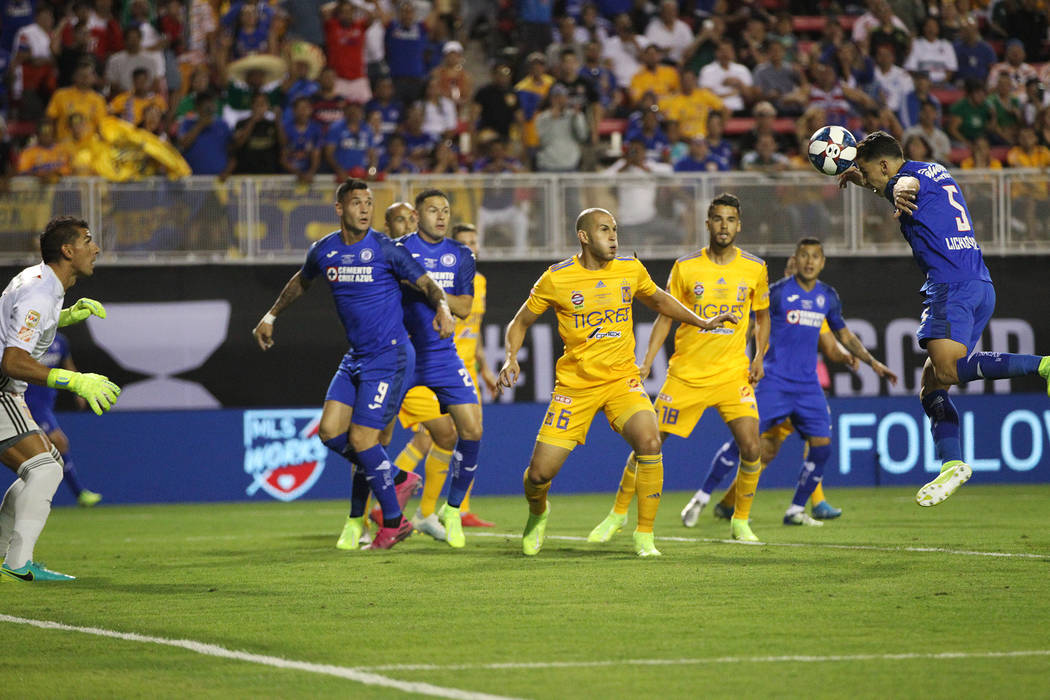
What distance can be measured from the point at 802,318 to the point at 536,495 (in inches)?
167

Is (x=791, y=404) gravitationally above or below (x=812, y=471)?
above

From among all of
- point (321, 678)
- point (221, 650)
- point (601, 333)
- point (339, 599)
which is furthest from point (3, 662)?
point (601, 333)

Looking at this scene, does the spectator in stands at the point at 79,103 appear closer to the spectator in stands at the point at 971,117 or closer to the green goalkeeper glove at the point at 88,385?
the green goalkeeper glove at the point at 88,385

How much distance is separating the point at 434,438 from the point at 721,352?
7.96 ft

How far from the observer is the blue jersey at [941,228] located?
349 inches

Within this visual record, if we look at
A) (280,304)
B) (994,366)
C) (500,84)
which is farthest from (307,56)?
(994,366)

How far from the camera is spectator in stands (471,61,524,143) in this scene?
67.6 feet

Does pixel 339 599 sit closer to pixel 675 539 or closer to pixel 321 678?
pixel 321 678

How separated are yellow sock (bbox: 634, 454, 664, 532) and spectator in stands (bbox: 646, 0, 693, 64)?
14082 mm

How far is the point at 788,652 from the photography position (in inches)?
234

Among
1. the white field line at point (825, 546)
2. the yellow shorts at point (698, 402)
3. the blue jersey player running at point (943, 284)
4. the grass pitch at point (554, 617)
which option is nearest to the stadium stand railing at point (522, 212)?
the grass pitch at point (554, 617)

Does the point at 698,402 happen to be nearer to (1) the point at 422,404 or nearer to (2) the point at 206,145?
(1) the point at 422,404

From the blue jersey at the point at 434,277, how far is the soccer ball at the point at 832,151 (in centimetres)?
299

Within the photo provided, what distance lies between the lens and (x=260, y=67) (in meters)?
20.2
